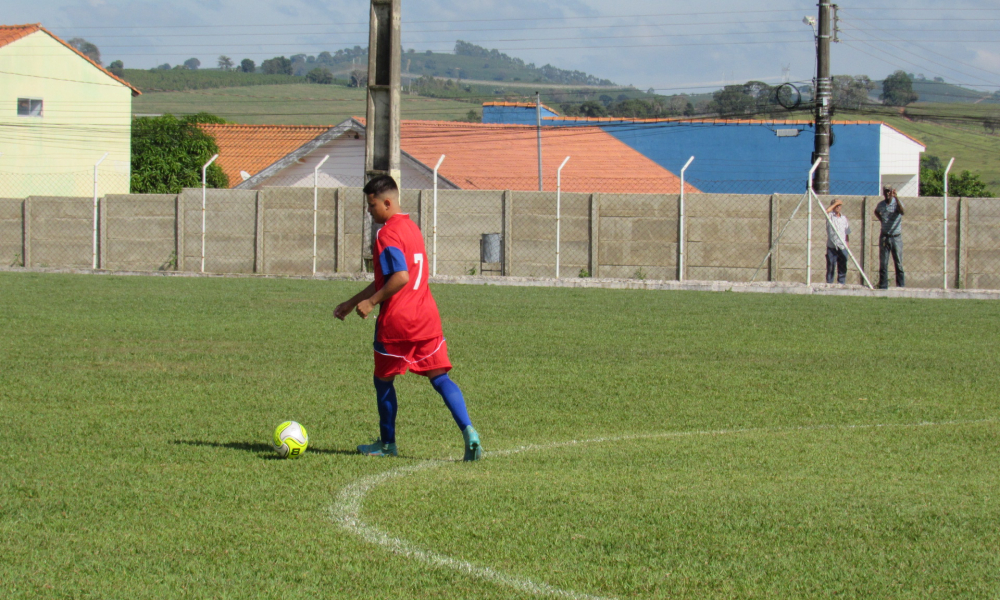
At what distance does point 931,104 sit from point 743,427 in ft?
480

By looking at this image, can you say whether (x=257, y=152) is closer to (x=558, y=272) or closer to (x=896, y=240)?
(x=558, y=272)

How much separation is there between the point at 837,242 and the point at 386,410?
14636 mm

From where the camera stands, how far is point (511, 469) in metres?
5.38

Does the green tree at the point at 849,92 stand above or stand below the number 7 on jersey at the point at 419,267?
above

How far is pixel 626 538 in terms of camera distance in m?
4.09

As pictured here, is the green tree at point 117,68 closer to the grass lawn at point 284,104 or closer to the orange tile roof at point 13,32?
the grass lawn at point 284,104

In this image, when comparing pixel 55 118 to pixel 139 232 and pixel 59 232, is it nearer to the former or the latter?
pixel 59 232

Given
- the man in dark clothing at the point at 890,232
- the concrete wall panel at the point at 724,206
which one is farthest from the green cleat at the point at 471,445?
the concrete wall panel at the point at 724,206

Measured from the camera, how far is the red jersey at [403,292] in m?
5.55

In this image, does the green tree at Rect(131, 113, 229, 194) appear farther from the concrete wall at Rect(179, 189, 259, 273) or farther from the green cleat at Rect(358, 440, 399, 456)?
the green cleat at Rect(358, 440, 399, 456)

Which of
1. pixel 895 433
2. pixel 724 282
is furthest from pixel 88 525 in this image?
pixel 724 282

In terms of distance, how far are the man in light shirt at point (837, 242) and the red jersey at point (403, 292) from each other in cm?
1436

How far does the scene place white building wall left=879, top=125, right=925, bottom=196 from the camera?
53.5 m

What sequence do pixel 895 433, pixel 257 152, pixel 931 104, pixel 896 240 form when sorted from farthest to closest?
1. pixel 931 104
2. pixel 257 152
3. pixel 896 240
4. pixel 895 433
